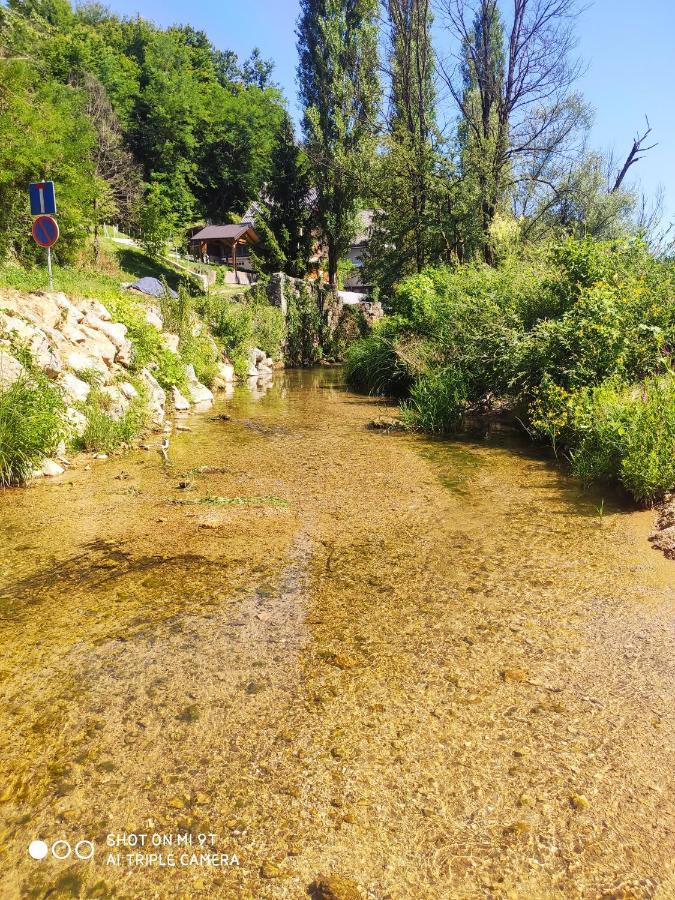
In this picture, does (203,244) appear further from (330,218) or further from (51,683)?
(51,683)

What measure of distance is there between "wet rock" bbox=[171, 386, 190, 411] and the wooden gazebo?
3169cm

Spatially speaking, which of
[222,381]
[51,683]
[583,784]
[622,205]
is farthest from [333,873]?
[622,205]

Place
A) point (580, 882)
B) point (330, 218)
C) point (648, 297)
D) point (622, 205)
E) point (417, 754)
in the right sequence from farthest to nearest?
point (330, 218)
point (622, 205)
point (648, 297)
point (417, 754)
point (580, 882)

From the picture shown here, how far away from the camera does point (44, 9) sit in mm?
57688

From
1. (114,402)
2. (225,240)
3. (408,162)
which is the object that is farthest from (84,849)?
(225,240)

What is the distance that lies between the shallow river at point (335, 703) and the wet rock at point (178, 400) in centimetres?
646

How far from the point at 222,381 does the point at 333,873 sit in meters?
15.3

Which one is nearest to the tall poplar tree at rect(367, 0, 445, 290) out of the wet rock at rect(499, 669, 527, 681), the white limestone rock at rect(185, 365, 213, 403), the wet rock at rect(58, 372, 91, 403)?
the white limestone rock at rect(185, 365, 213, 403)

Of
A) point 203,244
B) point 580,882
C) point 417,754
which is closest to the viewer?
point 580,882

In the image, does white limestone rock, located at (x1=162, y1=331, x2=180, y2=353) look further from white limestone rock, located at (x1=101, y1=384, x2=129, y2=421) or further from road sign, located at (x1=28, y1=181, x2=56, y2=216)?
white limestone rock, located at (x1=101, y1=384, x2=129, y2=421)

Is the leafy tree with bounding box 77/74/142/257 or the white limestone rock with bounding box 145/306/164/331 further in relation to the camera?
the leafy tree with bounding box 77/74/142/257

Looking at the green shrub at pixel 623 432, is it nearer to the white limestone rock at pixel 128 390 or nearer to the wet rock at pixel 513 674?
the wet rock at pixel 513 674

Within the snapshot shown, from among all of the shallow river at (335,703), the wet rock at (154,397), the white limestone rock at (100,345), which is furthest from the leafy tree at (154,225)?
the shallow river at (335,703)

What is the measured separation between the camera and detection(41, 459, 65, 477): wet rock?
671 cm
